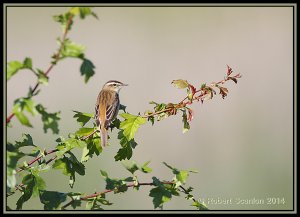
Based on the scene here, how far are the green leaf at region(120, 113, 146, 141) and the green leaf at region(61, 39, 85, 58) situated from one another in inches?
55.3

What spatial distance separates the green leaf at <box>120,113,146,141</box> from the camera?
5.52m

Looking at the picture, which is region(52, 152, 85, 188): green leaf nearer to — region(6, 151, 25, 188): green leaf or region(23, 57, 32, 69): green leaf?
region(6, 151, 25, 188): green leaf

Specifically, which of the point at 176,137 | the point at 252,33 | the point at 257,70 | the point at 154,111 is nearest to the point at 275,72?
the point at 257,70

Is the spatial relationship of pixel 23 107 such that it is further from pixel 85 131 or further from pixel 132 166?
pixel 85 131

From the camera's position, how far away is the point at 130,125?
5547 mm

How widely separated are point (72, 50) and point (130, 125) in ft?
4.78

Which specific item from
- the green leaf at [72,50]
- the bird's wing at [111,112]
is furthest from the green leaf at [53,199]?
the bird's wing at [111,112]

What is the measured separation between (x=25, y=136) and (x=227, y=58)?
15838mm

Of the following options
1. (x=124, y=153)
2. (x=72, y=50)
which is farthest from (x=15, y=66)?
(x=124, y=153)

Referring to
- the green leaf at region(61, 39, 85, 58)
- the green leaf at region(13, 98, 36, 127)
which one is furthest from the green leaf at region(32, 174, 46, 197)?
the green leaf at region(61, 39, 85, 58)

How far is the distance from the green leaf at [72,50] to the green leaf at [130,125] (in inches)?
55.3

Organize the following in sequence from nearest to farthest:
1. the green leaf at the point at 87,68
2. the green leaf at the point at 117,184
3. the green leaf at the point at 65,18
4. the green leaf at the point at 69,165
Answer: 1. the green leaf at the point at 65,18
2. the green leaf at the point at 87,68
3. the green leaf at the point at 117,184
4. the green leaf at the point at 69,165

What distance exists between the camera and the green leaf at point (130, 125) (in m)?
5.52

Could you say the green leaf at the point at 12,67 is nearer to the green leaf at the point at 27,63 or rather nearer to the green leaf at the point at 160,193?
the green leaf at the point at 27,63
